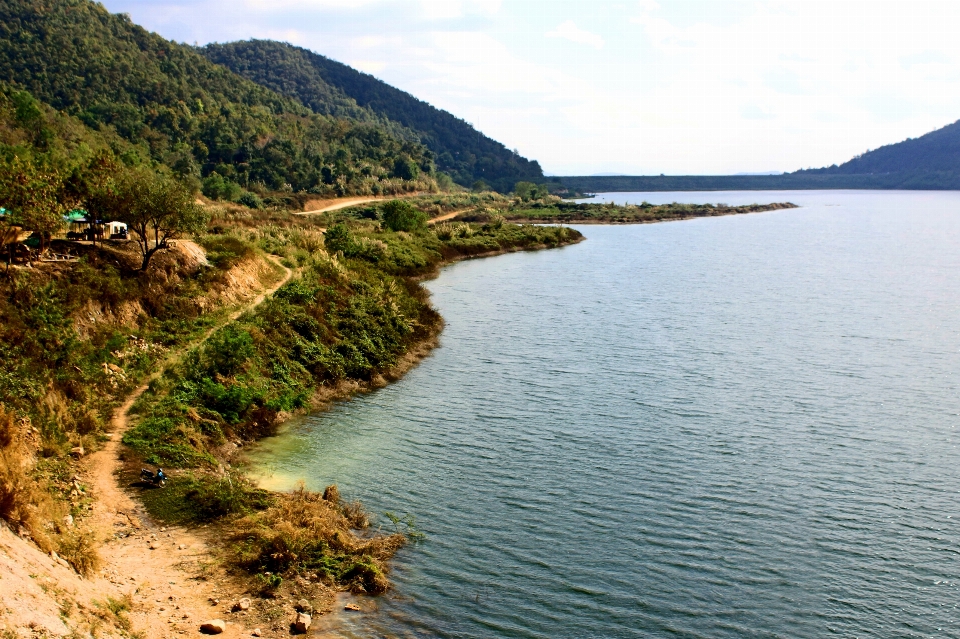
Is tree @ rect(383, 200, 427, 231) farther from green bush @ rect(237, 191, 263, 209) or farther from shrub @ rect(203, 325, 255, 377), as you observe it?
shrub @ rect(203, 325, 255, 377)

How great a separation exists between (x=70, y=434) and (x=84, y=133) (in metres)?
70.8

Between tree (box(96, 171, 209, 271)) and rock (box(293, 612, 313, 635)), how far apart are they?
23664 millimetres

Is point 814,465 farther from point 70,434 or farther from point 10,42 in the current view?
point 10,42

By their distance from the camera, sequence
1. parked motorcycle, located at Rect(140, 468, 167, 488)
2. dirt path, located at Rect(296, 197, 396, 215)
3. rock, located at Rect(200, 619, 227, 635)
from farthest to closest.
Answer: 1. dirt path, located at Rect(296, 197, 396, 215)
2. parked motorcycle, located at Rect(140, 468, 167, 488)
3. rock, located at Rect(200, 619, 227, 635)

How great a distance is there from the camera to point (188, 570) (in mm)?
18203

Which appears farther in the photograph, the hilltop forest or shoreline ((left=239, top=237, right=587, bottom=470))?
the hilltop forest

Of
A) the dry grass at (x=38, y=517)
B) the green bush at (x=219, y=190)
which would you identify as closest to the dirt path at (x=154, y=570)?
the dry grass at (x=38, y=517)

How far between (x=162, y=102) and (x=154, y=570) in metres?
115

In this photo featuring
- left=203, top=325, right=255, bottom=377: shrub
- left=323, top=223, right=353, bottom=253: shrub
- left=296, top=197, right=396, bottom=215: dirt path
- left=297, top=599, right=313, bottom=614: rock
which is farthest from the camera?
left=296, top=197, right=396, bottom=215: dirt path

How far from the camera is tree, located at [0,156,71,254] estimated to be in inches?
1129

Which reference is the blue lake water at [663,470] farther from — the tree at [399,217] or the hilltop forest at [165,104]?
the hilltop forest at [165,104]

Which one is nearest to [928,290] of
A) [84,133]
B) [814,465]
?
[814,465]

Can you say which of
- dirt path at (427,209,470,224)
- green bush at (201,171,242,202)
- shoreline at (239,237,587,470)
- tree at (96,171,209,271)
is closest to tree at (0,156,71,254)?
tree at (96,171,209,271)

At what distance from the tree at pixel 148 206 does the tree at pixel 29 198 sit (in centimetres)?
379
